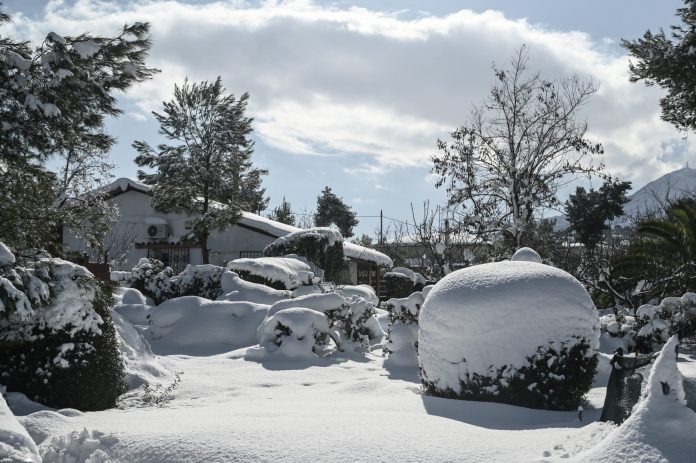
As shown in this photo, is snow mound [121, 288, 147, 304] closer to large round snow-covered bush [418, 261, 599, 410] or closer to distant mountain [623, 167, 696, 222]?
large round snow-covered bush [418, 261, 599, 410]

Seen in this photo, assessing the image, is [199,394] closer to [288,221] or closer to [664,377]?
[664,377]

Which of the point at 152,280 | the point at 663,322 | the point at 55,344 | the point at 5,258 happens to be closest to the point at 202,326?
the point at 152,280

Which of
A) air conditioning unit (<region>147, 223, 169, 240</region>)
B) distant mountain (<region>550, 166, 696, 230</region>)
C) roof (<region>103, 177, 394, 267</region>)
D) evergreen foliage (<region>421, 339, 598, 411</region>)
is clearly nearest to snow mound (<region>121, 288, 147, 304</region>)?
evergreen foliage (<region>421, 339, 598, 411</region>)

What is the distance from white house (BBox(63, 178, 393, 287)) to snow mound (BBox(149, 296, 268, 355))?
1680cm

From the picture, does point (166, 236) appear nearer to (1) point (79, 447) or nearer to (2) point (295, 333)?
(2) point (295, 333)

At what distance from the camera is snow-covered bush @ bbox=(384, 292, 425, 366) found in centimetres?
972

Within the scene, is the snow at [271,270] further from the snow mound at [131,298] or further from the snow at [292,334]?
the snow at [292,334]

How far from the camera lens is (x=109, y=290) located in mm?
7383

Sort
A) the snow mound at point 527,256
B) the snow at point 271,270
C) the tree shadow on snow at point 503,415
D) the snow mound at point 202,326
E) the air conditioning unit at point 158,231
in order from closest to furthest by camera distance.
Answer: the tree shadow on snow at point 503,415
the snow mound at point 527,256
the snow mound at point 202,326
the snow at point 271,270
the air conditioning unit at point 158,231

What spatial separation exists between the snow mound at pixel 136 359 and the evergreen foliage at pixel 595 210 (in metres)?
34.1

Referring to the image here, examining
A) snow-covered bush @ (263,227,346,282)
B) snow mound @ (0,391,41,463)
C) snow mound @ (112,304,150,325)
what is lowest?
snow mound @ (0,391,41,463)

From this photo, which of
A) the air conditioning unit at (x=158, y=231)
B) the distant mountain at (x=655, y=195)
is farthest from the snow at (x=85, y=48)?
the distant mountain at (x=655, y=195)

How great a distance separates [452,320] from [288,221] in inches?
1702

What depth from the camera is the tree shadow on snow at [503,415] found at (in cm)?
539
